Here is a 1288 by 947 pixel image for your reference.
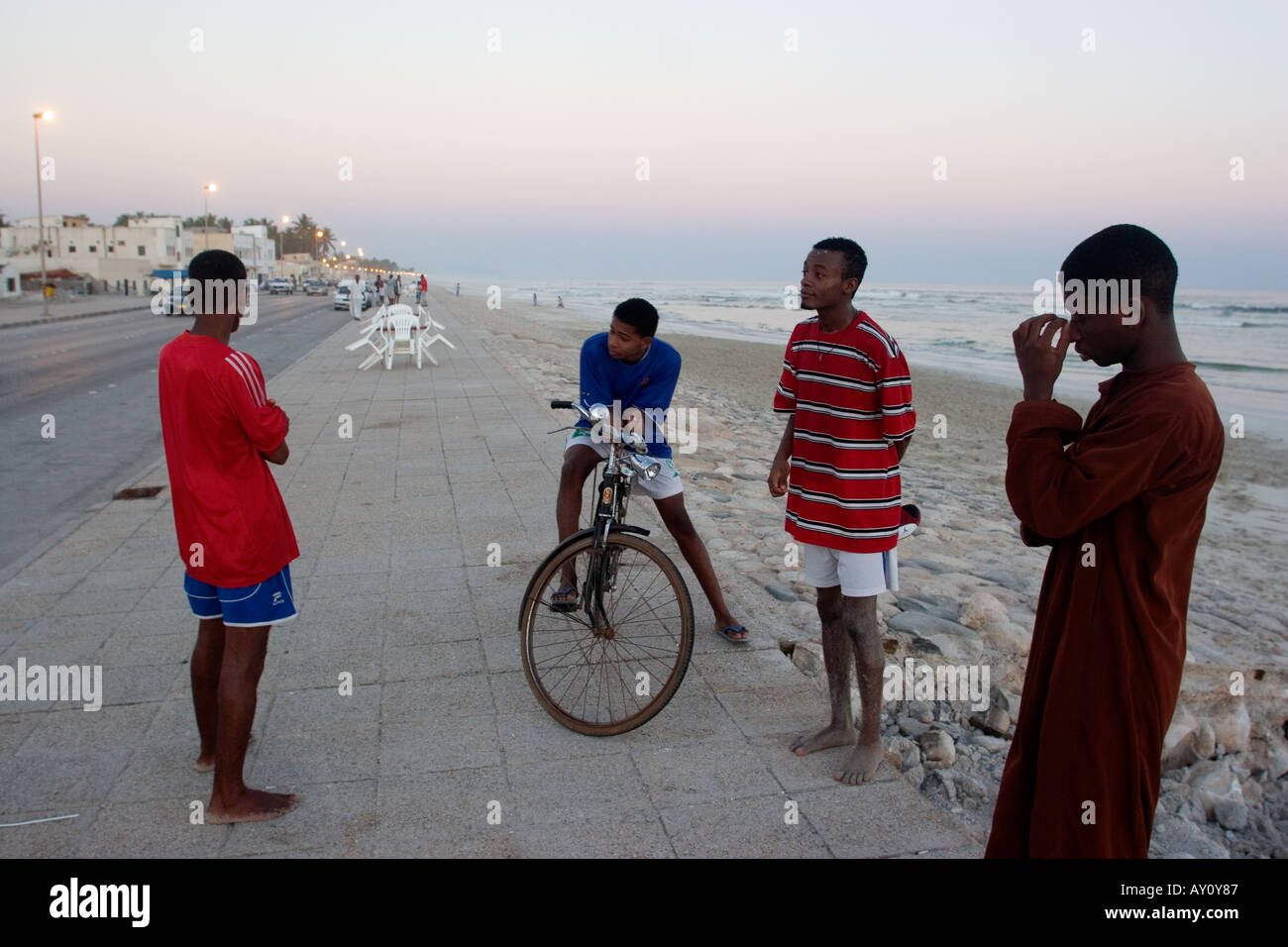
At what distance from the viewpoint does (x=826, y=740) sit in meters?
3.60

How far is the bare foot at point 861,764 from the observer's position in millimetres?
3369

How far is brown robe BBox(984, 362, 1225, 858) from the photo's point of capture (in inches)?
75.2

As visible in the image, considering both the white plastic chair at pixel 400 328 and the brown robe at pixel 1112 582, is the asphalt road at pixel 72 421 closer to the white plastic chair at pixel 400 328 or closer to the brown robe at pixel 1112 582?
the white plastic chair at pixel 400 328

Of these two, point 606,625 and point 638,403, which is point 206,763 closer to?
point 606,625

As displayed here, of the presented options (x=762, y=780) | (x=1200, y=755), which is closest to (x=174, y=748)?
(x=762, y=780)

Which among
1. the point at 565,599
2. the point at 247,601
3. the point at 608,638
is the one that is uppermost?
the point at 247,601

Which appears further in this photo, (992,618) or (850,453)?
(992,618)

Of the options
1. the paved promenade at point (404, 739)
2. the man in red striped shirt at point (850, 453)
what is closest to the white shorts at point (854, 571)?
the man in red striped shirt at point (850, 453)

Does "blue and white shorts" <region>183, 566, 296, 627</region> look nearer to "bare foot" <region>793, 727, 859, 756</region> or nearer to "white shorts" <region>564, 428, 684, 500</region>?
"white shorts" <region>564, 428, 684, 500</region>

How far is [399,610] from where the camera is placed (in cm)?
511

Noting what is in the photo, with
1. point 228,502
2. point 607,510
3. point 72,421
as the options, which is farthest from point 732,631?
point 72,421

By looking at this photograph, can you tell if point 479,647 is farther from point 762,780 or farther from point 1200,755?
point 1200,755

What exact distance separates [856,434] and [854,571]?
49 centimetres
